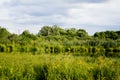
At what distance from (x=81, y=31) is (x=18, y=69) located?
4625cm

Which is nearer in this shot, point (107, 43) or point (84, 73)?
point (84, 73)

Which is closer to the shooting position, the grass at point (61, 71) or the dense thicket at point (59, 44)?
the grass at point (61, 71)

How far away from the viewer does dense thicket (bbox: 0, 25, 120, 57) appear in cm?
2612

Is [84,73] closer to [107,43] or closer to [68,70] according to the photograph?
[68,70]

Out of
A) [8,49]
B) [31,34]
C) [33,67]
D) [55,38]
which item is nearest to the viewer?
[33,67]

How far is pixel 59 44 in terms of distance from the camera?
33.8 m

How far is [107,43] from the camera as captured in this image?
3316 cm

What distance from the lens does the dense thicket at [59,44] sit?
85.7 ft

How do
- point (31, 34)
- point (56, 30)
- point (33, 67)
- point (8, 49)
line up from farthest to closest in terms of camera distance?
1. point (56, 30)
2. point (31, 34)
3. point (8, 49)
4. point (33, 67)

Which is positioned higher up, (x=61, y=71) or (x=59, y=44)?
(x=59, y=44)

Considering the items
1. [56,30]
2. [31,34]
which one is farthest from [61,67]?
[56,30]

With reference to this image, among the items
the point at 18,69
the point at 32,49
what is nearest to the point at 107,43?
the point at 32,49

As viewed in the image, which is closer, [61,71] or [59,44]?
[61,71]

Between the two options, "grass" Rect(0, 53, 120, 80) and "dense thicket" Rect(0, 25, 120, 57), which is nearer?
"grass" Rect(0, 53, 120, 80)
